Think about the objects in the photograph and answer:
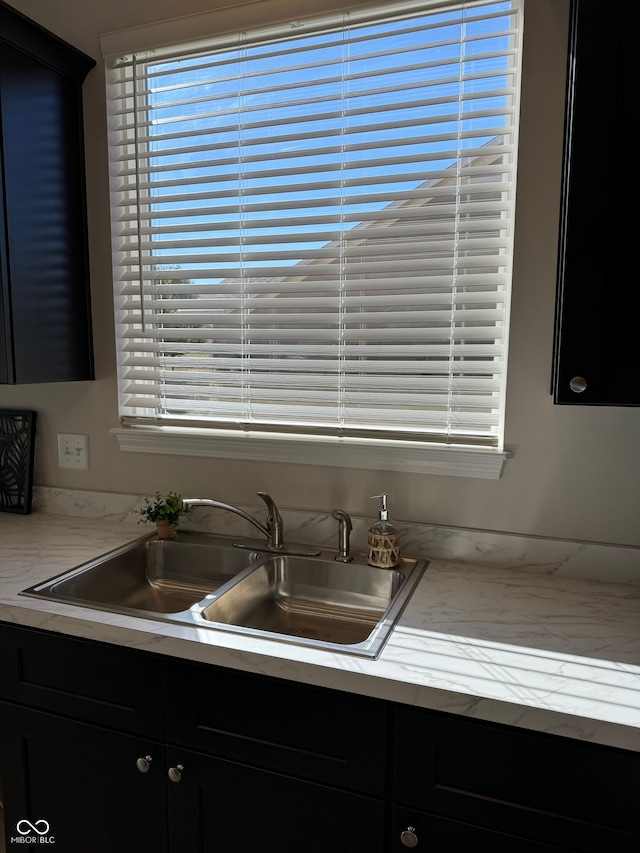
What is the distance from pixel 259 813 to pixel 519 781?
523 millimetres

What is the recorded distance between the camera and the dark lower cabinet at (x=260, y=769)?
99 cm

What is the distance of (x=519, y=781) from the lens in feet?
3.30

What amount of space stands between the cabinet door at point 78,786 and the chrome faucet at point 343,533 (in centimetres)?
63

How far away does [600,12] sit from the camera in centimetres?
104

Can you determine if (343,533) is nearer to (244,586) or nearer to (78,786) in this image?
(244,586)

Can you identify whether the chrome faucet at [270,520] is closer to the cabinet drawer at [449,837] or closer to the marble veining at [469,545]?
the marble veining at [469,545]

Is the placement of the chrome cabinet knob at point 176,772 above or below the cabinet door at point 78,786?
above

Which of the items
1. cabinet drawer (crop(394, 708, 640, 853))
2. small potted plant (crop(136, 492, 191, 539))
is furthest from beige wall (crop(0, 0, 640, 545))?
cabinet drawer (crop(394, 708, 640, 853))

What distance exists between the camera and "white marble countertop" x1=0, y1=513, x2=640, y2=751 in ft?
3.26

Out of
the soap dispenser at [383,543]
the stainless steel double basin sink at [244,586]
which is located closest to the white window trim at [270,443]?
the soap dispenser at [383,543]

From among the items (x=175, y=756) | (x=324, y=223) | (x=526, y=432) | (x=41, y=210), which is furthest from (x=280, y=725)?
(x=41, y=210)

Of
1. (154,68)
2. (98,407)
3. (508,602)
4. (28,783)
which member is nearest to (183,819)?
(28,783)

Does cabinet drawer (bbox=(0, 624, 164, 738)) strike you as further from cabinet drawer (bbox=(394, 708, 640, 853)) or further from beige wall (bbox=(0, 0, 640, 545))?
beige wall (bbox=(0, 0, 640, 545))

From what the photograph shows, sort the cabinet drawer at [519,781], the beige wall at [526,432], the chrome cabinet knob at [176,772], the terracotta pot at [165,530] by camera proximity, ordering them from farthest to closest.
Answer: the terracotta pot at [165,530] → the beige wall at [526,432] → the chrome cabinet knob at [176,772] → the cabinet drawer at [519,781]
